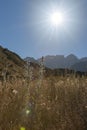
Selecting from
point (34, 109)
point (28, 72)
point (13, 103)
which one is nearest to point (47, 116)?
point (34, 109)

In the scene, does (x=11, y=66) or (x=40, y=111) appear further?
(x=11, y=66)

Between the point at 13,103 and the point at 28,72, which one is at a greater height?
the point at 28,72

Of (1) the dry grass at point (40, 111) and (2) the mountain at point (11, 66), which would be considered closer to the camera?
(1) the dry grass at point (40, 111)

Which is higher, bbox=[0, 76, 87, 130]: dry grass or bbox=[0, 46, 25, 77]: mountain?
bbox=[0, 46, 25, 77]: mountain

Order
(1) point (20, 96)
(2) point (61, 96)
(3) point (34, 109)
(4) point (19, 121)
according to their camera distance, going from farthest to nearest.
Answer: (2) point (61, 96) < (1) point (20, 96) < (3) point (34, 109) < (4) point (19, 121)

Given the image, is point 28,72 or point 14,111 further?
point 28,72

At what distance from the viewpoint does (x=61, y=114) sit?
20.8 feet

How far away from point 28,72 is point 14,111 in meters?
1.10

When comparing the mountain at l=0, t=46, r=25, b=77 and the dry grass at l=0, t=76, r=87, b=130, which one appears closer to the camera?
the dry grass at l=0, t=76, r=87, b=130

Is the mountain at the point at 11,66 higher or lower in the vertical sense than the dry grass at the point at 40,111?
higher

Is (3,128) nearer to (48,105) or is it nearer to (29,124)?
(29,124)

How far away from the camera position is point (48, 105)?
6.73m

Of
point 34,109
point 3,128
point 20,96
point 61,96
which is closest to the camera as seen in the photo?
point 3,128

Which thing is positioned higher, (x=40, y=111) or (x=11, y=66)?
(x=11, y=66)
